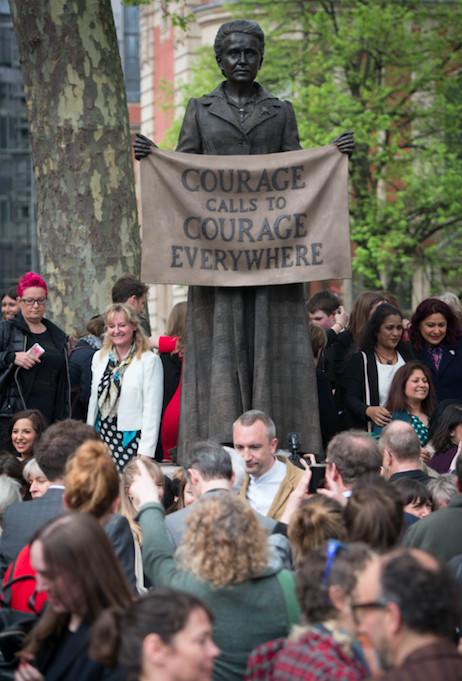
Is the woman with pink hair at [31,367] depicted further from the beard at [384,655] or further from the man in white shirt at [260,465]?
the beard at [384,655]

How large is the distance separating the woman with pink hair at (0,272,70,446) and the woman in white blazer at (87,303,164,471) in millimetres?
497

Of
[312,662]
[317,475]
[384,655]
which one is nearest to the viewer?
[384,655]

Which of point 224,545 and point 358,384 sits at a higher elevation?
point 358,384

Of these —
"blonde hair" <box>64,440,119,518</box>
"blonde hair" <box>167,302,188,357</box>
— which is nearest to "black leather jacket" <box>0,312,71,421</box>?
"blonde hair" <box>167,302,188,357</box>

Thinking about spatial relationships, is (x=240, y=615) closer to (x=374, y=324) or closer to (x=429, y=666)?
(x=429, y=666)

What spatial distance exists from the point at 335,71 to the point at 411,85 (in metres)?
1.82

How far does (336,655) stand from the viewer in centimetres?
243

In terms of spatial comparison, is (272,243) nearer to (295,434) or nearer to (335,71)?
(295,434)

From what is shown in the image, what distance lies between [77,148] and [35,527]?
19.6 ft

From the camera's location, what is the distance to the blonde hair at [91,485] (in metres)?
3.31

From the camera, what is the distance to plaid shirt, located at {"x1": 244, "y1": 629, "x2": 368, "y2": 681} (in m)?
2.38

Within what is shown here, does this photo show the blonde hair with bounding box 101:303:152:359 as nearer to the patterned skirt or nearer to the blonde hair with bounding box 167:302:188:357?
the blonde hair with bounding box 167:302:188:357

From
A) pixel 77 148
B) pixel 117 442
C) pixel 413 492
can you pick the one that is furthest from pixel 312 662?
pixel 77 148

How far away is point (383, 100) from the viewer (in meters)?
20.6
